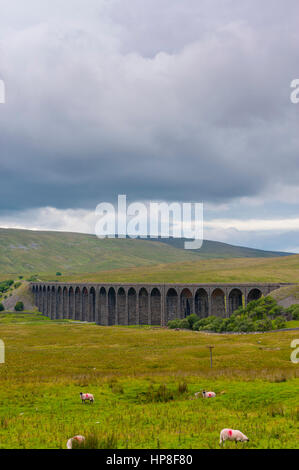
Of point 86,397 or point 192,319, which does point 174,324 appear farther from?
point 86,397

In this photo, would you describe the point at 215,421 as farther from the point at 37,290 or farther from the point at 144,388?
the point at 37,290

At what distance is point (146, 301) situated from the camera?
115688mm

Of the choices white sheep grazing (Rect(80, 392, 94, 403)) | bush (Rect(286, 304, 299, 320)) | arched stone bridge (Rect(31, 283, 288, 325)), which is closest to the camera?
white sheep grazing (Rect(80, 392, 94, 403))

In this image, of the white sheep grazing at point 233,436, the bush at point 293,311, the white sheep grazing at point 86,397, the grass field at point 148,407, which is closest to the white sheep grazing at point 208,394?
the grass field at point 148,407

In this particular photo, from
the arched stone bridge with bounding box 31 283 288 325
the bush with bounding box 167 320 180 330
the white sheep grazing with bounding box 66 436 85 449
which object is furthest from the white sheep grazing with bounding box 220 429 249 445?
the bush with bounding box 167 320 180 330

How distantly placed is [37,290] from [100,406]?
178 metres

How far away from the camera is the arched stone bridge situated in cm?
9350

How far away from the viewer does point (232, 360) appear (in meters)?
38.8

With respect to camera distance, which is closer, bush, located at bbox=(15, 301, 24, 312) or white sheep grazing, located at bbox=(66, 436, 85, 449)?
white sheep grazing, located at bbox=(66, 436, 85, 449)

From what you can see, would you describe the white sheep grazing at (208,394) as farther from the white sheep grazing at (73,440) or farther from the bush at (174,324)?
the bush at (174,324)

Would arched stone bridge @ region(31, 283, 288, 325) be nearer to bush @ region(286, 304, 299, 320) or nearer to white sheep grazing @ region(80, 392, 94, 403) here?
bush @ region(286, 304, 299, 320)

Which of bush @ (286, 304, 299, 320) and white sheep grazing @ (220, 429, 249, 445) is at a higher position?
white sheep grazing @ (220, 429, 249, 445)

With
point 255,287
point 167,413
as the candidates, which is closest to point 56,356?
point 167,413

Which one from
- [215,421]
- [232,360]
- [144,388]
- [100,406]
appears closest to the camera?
[215,421]
